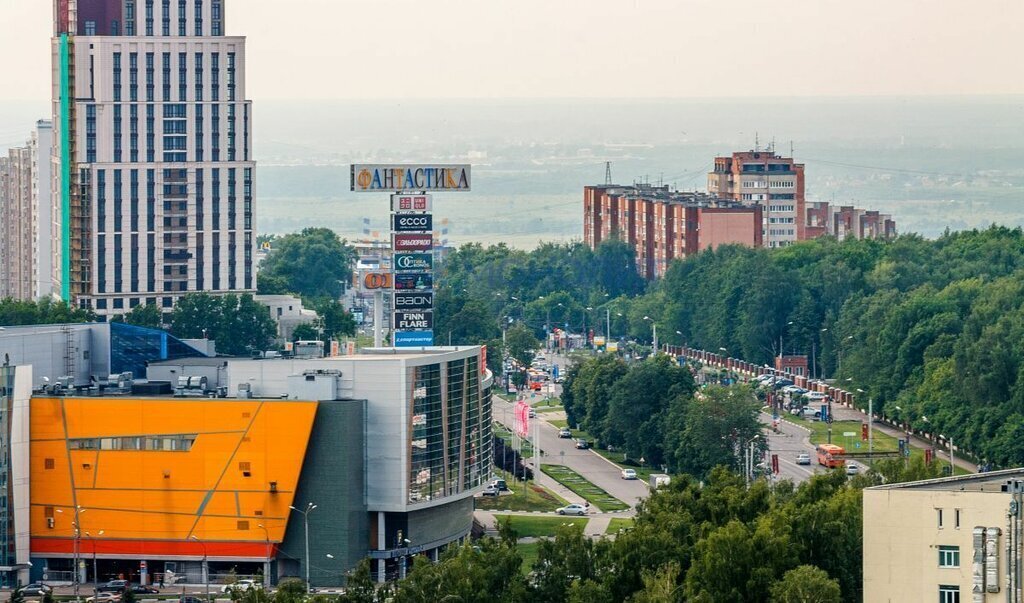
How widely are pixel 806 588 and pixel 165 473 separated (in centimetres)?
2683

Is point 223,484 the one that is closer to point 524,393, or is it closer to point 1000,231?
point 524,393

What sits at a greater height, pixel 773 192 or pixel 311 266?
pixel 773 192

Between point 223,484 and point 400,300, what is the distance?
1311 cm

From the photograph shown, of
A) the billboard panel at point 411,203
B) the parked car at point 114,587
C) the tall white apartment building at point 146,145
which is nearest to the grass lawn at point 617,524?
the billboard panel at point 411,203

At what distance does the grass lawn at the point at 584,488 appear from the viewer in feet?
309

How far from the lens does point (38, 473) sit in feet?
267

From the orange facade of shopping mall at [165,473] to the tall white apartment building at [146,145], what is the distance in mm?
50213

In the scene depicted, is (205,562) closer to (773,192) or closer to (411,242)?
(411,242)

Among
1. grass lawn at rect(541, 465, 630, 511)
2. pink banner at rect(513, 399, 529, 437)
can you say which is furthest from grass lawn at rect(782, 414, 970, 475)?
pink banner at rect(513, 399, 529, 437)

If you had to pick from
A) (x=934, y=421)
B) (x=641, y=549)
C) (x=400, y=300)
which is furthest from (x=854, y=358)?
(x=641, y=549)

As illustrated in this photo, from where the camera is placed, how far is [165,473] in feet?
265

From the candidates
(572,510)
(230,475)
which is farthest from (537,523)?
(230,475)

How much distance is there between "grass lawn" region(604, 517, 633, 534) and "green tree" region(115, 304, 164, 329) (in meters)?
42.6

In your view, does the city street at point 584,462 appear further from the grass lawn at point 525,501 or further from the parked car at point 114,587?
the parked car at point 114,587
